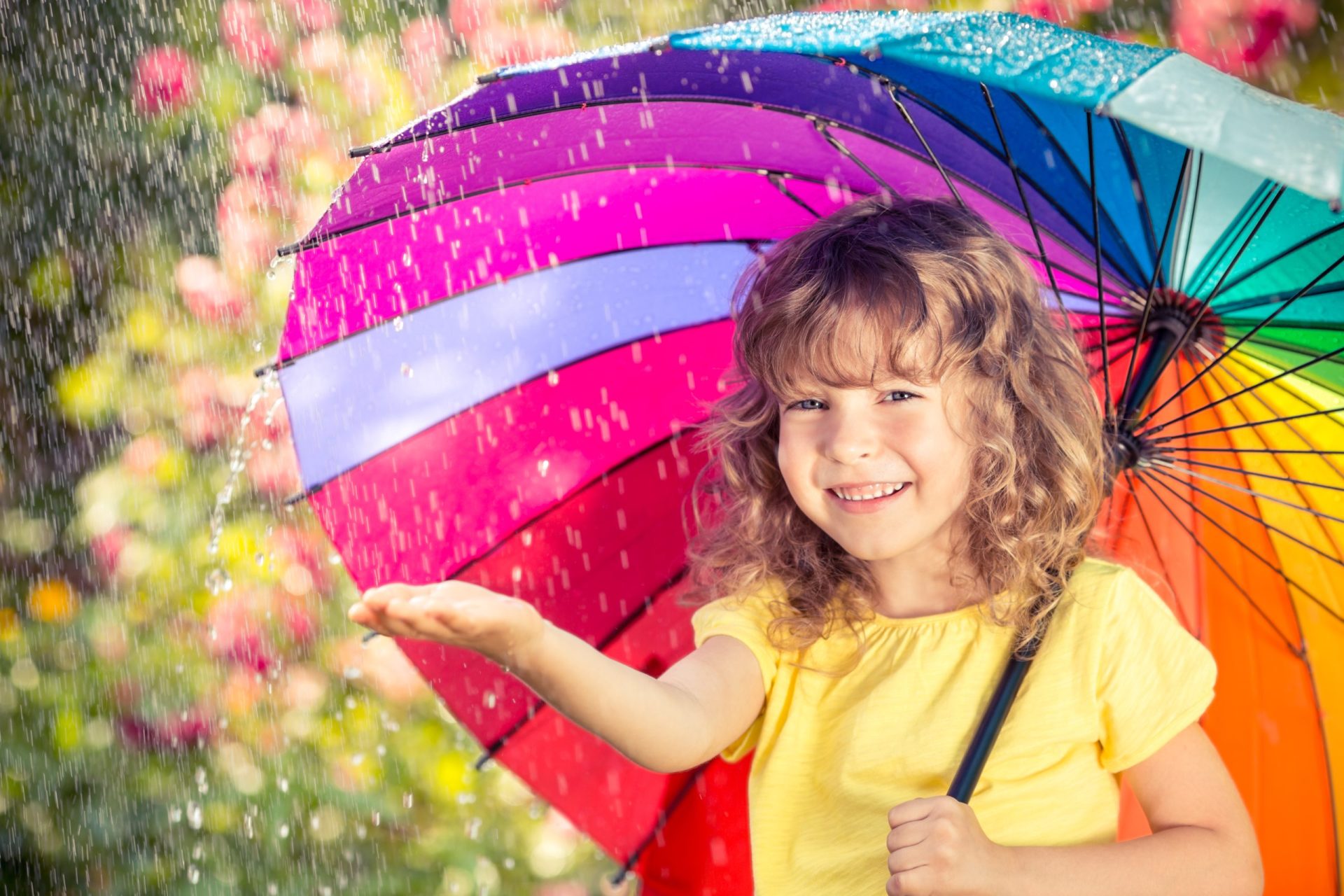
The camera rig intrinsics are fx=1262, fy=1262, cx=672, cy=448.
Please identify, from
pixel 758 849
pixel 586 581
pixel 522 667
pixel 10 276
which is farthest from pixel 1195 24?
pixel 10 276

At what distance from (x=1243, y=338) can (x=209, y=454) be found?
277 cm

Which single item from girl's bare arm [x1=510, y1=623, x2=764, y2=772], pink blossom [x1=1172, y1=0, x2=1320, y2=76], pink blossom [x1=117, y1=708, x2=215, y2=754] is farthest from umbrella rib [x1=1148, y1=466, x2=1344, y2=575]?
pink blossom [x1=117, y1=708, x2=215, y2=754]

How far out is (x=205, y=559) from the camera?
3445mm

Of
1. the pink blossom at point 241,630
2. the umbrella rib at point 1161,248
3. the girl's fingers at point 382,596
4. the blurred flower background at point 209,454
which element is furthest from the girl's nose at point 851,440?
the pink blossom at point 241,630

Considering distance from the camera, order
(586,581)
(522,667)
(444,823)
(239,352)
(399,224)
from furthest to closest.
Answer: (239,352)
(444,823)
(586,581)
(399,224)
(522,667)

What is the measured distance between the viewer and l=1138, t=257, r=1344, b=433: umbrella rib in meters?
1.67

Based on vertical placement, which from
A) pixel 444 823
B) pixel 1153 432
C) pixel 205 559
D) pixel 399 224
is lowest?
pixel 444 823

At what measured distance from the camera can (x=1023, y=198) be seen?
5.57ft

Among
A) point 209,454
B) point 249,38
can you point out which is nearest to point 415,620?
point 209,454

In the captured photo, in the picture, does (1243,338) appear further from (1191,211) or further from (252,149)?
(252,149)

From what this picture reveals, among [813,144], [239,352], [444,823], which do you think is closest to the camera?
[813,144]

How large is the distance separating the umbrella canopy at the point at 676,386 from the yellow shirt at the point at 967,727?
0.79ft

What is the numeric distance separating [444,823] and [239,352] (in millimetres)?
1439

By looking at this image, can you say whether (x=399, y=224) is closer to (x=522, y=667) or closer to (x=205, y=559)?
(x=522, y=667)
